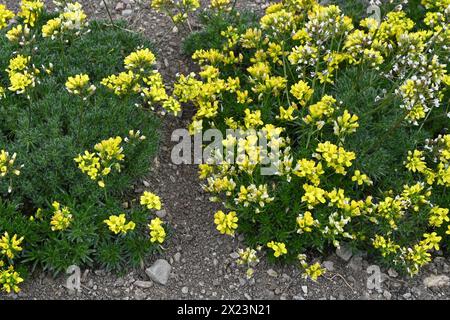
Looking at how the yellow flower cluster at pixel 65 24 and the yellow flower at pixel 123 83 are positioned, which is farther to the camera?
the yellow flower cluster at pixel 65 24

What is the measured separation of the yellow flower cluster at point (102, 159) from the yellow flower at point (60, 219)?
37cm

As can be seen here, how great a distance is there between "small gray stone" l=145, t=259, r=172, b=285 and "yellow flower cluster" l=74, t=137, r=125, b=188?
0.86 meters

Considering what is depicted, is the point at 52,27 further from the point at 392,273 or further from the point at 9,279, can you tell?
the point at 392,273

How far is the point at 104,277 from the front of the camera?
5281 millimetres

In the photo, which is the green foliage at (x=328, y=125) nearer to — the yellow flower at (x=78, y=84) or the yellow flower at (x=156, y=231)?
the yellow flower at (x=156, y=231)

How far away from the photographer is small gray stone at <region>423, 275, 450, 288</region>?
5348mm

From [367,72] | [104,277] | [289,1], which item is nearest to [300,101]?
[367,72]

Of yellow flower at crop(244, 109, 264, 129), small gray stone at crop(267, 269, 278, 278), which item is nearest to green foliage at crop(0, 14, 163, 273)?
yellow flower at crop(244, 109, 264, 129)

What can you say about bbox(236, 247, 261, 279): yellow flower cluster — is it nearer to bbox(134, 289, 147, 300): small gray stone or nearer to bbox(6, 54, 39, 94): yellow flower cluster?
bbox(134, 289, 147, 300): small gray stone

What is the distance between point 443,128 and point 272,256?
2388 mm

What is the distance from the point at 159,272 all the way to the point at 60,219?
993 mm

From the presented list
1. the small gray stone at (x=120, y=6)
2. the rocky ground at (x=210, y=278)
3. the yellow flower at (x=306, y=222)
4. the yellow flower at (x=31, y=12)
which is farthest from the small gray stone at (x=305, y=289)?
the small gray stone at (x=120, y=6)

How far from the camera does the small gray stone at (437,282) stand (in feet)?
17.5

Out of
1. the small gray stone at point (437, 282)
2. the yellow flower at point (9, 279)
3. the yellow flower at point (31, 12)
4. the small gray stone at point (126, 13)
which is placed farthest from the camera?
the small gray stone at point (126, 13)
